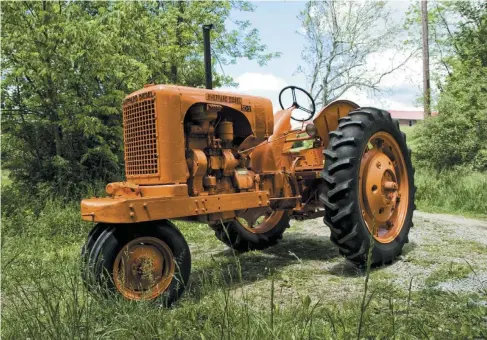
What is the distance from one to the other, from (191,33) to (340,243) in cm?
1376

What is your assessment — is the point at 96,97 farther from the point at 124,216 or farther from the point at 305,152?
the point at 124,216

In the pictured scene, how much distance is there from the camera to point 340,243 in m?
4.56

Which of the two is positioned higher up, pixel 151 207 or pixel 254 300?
pixel 151 207

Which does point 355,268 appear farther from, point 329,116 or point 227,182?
point 329,116

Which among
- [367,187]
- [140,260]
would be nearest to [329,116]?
[367,187]

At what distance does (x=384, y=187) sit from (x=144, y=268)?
9.70 feet

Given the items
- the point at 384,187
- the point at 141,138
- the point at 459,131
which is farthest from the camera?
the point at 459,131

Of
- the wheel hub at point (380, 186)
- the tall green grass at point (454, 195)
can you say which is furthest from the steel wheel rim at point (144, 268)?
the tall green grass at point (454, 195)

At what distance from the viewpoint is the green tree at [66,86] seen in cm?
808

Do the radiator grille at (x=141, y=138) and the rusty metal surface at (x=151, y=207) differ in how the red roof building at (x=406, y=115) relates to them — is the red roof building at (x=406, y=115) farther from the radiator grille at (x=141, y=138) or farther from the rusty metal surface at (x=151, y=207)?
the radiator grille at (x=141, y=138)

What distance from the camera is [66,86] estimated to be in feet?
29.4

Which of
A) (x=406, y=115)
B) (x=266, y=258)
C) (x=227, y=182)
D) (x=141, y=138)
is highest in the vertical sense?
(x=406, y=115)

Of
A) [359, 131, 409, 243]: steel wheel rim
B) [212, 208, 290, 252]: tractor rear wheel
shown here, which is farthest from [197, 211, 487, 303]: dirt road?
Answer: [359, 131, 409, 243]: steel wheel rim

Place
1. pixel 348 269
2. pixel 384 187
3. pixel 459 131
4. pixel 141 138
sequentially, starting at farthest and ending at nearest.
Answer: pixel 459 131
pixel 384 187
pixel 348 269
pixel 141 138
